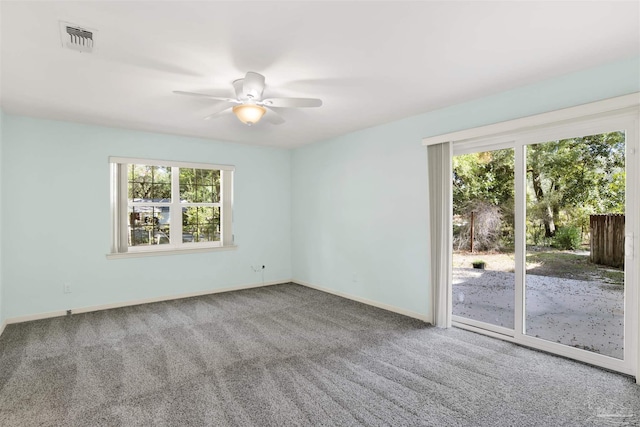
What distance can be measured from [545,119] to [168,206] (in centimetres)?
481

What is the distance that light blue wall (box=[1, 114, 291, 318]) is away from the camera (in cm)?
400

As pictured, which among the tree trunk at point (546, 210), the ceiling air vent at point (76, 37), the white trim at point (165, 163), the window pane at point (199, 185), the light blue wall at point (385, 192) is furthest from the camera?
the window pane at point (199, 185)

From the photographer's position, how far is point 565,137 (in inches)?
119

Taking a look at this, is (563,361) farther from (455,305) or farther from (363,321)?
(363,321)

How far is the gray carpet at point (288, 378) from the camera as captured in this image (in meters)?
2.18

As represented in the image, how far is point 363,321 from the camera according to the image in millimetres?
3998

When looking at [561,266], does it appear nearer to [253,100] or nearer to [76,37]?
[253,100]

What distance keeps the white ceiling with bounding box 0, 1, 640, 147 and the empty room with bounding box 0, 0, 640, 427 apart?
20 mm

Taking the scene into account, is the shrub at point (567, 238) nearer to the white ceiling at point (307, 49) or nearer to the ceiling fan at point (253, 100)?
the white ceiling at point (307, 49)

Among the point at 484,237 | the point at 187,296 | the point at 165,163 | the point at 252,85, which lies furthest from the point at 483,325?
the point at 165,163

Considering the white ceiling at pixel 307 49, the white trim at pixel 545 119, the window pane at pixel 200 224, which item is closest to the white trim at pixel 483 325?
the white trim at pixel 545 119

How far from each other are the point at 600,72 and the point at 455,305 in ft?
8.43

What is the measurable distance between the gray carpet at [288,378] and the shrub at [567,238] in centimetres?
100

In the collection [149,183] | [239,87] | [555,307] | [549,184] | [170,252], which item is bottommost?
[555,307]
